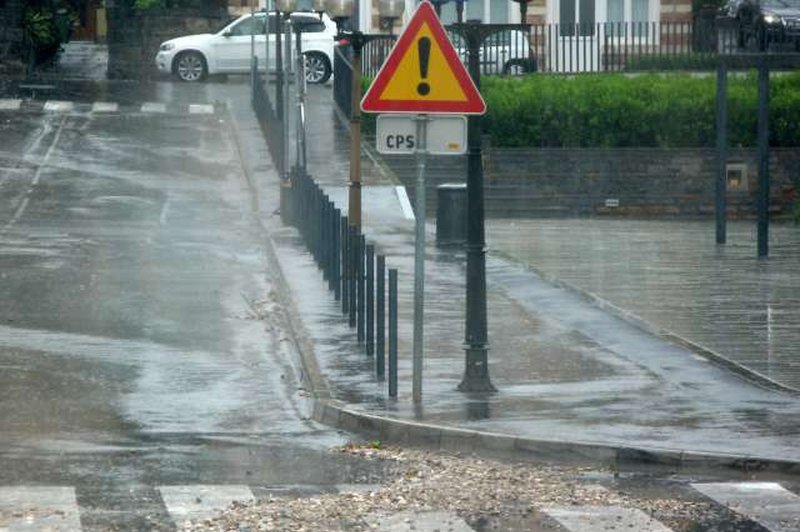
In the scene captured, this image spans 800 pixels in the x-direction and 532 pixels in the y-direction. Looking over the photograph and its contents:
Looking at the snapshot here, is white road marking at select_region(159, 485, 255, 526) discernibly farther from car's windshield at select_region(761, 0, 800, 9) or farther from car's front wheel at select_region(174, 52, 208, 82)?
car's front wheel at select_region(174, 52, 208, 82)

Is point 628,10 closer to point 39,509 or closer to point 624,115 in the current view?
point 624,115

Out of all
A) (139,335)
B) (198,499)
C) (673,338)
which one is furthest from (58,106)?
(198,499)

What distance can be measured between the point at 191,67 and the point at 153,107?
5427 mm

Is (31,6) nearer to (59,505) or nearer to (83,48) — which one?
(83,48)

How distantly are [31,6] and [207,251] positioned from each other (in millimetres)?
25661

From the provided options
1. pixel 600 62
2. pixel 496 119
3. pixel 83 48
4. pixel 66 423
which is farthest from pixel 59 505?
pixel 83 48

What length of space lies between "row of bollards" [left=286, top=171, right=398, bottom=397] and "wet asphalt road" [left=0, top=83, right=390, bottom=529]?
723 mm

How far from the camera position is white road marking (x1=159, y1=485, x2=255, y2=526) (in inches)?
377

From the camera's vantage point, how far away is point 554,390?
1370 centimetres

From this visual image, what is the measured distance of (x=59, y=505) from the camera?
9742mm

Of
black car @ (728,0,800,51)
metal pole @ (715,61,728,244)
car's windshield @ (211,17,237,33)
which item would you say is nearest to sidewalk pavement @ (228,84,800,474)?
metal pole @ (715,61,728,244)

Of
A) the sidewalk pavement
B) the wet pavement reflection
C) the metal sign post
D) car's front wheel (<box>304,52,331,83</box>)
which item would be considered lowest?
the wet pavement reflection

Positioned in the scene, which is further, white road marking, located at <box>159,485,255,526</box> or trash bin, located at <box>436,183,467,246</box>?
trash bin, located at <box>436,183,467,246</box>

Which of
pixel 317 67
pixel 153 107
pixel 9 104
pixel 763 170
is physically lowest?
pixel 763 170
